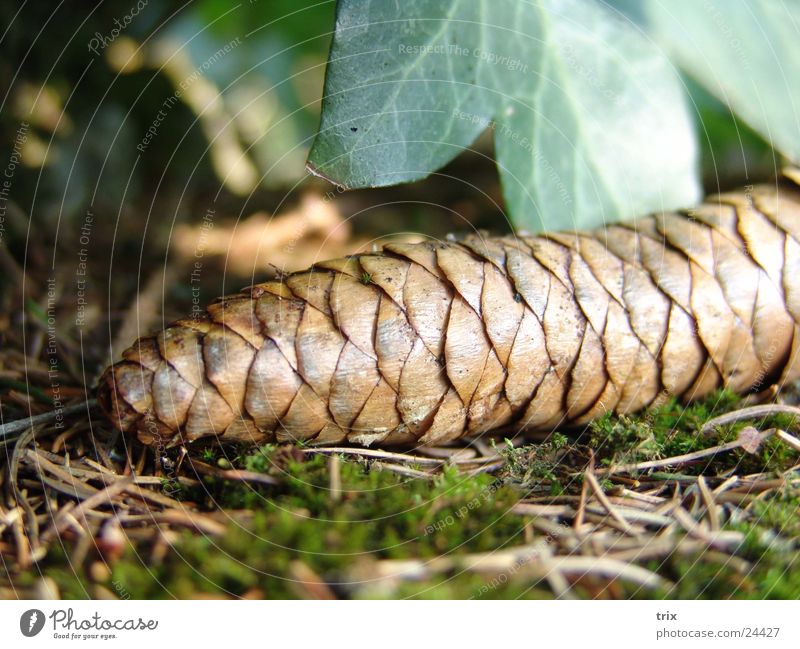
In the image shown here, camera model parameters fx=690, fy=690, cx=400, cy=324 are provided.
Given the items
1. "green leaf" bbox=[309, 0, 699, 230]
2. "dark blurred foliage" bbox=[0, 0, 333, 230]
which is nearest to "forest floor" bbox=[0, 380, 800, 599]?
"green leaf" bbox=[309, 0, 699, 230]

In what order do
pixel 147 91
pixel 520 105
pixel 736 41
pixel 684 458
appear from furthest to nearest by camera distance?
pixel 147 91 → pixel 736 41 → pixel 520 105 → pixel 684 458

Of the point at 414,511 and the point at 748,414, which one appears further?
the point at 748,414

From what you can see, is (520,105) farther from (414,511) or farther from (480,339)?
(414,511)

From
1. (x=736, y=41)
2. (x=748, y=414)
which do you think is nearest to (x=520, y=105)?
(x=736, y=41)

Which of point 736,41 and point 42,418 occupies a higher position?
point 736,41

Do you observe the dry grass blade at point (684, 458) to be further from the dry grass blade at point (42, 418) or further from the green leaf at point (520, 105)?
the dry grass blade at point (42, 418)
